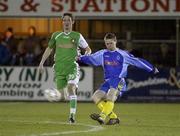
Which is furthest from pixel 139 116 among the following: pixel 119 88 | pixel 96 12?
pixel 96 12

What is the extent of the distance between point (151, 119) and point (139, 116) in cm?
119

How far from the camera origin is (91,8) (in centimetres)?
2742

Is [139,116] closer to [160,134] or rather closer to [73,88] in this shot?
[73,88]

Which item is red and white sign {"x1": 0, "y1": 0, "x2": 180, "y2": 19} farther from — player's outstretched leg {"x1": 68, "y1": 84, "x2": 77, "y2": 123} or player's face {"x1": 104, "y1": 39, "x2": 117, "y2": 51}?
player's outstretched leg {"x1": 68, "y1": 84, "x2": 77, "y2": 123}

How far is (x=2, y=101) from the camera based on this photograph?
86.1 ft

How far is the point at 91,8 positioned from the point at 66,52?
38.0 ft

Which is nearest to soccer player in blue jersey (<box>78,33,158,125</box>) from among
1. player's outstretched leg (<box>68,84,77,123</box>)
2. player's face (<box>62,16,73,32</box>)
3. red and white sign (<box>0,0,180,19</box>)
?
player's outstretched leg (<box>68,84,77,123</box>)

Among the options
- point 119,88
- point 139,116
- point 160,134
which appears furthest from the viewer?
point 139,116

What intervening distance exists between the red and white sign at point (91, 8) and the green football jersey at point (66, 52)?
1144 centimetres

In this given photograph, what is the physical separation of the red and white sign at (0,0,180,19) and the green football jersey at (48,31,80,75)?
1144cm

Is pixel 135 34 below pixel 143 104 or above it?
above

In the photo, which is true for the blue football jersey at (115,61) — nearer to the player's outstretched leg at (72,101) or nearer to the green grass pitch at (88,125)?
the player's outstretched leg at (72,101)

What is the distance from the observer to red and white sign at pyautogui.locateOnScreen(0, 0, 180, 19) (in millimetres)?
27125

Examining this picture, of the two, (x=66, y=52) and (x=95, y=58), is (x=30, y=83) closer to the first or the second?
(x=66, y=52)
